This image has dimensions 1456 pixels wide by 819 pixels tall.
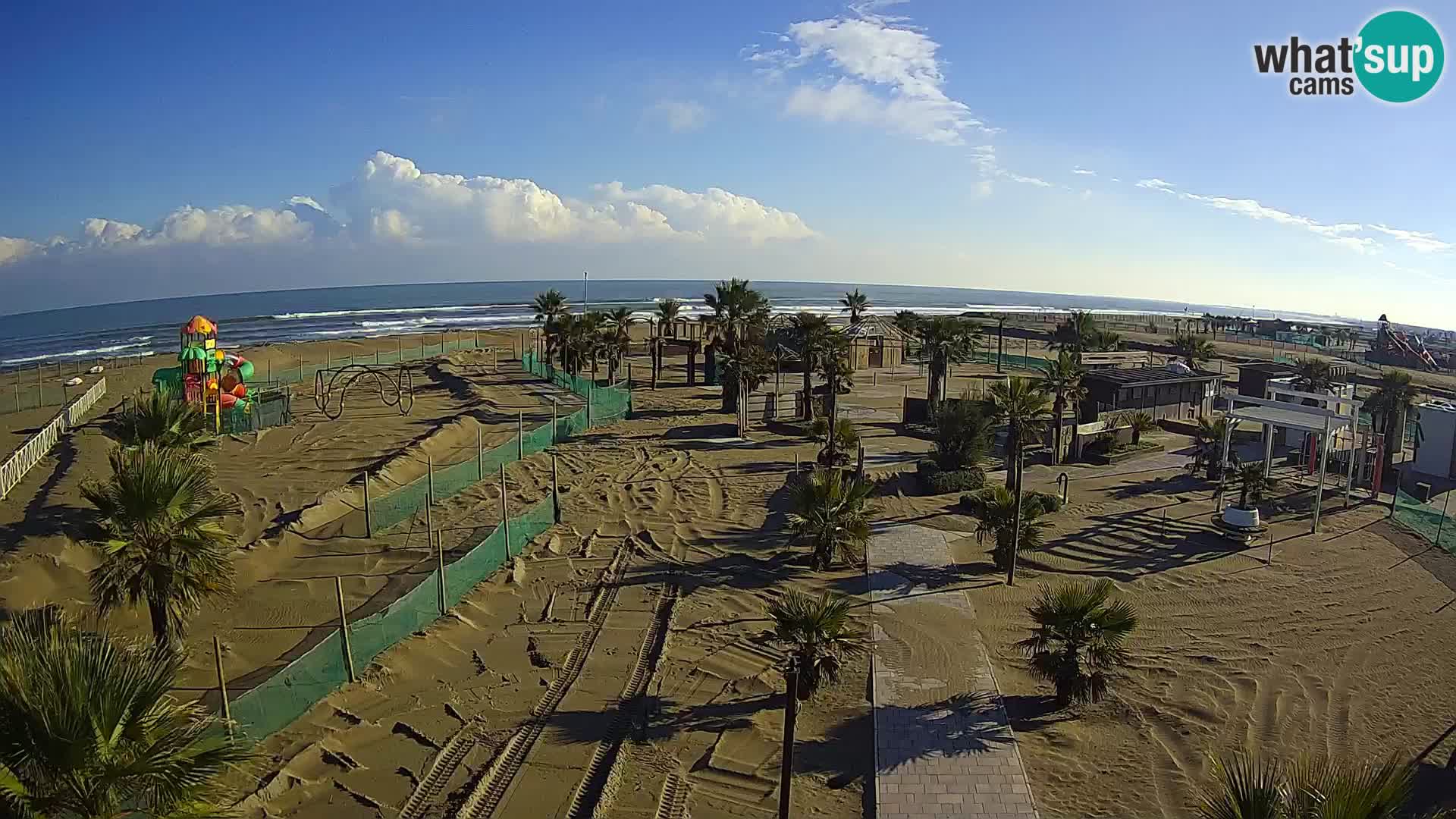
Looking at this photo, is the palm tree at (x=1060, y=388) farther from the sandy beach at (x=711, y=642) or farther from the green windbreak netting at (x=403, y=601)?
the green windbreak netting at (x=403, y=601)

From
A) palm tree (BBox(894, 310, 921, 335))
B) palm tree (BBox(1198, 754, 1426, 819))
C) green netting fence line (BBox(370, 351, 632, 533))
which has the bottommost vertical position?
green netting fence line (BBox(370, 351, 632, 533))

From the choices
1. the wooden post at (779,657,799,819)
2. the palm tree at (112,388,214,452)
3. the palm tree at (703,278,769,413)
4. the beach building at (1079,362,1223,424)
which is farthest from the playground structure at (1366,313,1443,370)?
the palm tree at (112,388,214,452)

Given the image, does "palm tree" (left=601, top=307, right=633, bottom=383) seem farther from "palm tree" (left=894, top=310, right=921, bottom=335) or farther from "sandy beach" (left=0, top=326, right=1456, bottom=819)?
"palm tree" (left=894, top=310, right=921, bottom=335)

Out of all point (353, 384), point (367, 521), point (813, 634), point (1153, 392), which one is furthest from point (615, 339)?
point (813, 634)

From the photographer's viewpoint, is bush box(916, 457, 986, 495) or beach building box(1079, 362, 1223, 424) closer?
bush box(916, 457, 986, 495)

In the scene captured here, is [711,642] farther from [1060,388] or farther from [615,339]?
[615,339]

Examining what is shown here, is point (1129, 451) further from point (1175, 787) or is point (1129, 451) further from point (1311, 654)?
point (1175, 787)

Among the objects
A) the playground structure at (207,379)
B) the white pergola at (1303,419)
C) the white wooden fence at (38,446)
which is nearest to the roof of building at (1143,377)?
the white pergola at (1303,419)
